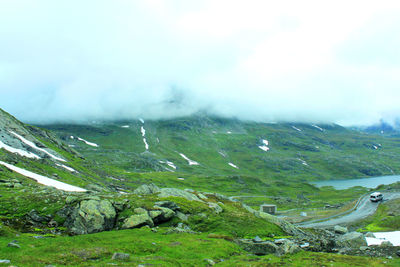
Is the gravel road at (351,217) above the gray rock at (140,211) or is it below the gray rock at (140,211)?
below

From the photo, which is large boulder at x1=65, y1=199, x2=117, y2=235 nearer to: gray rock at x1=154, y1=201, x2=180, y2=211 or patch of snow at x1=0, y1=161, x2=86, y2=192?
gray rock at x1=154, y1=201, x2=180, y2=211

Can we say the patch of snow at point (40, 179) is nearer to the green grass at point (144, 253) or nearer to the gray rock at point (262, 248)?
the green grass at point (144, 253)

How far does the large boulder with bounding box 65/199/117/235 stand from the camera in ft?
121

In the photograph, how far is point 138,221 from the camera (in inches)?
1554

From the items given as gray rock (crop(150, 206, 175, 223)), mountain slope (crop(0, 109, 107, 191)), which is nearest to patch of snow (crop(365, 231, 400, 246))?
gray rock (crop(150, 206, 175, 223))

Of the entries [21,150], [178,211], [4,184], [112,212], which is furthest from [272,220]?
[21,150]

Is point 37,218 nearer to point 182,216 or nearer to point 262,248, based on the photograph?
point 182,216

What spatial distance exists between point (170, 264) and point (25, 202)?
29731 mm

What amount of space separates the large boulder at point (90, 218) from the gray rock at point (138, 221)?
2370mm

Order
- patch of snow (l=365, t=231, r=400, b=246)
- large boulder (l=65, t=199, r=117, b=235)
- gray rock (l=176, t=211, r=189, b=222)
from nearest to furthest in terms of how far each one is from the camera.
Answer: large boulder (l=65, t=199, r=117, b=235), patch of snow (l=365, t=231, r=400, b=246), gray rock (l=176, t=211, r=189, b=222)

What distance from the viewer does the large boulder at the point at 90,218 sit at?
121 feet

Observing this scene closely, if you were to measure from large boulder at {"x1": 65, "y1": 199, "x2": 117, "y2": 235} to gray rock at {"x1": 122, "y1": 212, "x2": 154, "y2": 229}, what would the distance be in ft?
7.77

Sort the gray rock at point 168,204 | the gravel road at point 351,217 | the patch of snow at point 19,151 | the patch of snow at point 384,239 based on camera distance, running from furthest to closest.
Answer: the patch of snow at point 19,151 → the gravel road at point 351,217 → the gray rock at point 168,204 → the patch of snow at point 384,239

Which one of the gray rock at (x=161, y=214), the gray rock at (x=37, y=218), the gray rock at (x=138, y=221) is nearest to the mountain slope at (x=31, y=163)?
the gray rock at (x=37, y=218)
